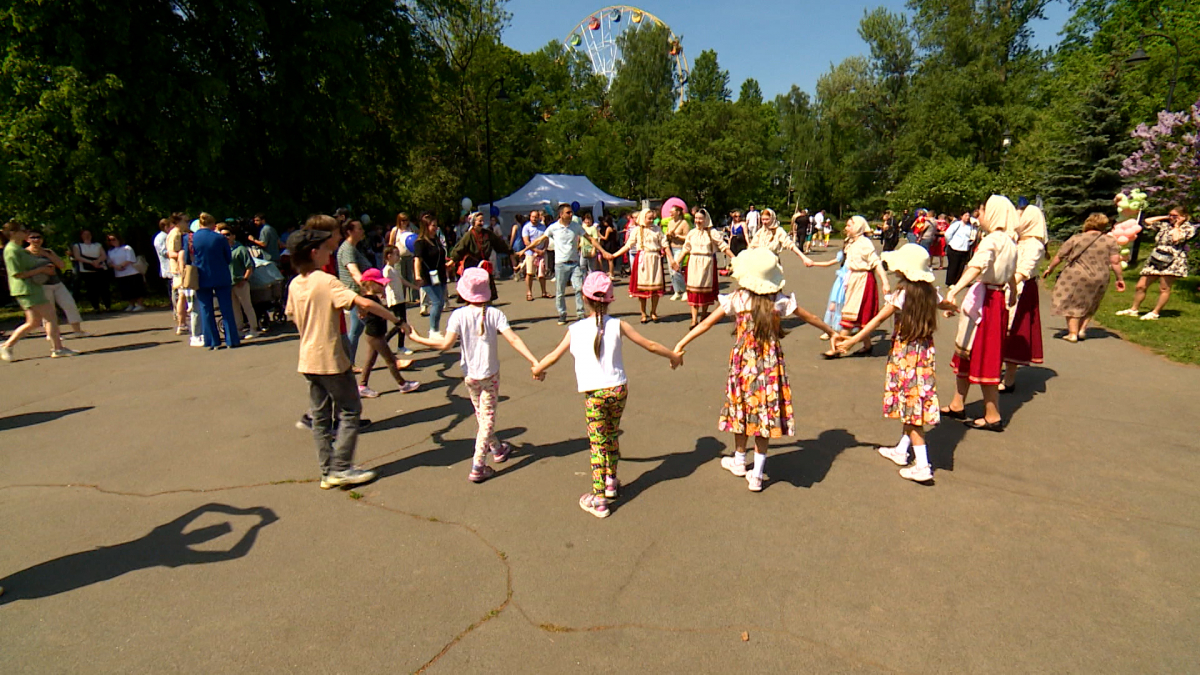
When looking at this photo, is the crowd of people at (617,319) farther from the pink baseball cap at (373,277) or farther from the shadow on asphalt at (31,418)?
the shadow on asphalt at (31,418)

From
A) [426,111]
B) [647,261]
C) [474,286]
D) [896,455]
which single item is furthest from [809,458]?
[426,111]

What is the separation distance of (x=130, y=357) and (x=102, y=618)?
7.96 m

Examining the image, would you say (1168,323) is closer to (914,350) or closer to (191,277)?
(914,350)

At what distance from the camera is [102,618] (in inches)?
135

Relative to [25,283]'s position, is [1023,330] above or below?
below

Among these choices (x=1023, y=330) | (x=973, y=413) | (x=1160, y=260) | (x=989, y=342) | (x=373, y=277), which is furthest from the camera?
(x=1160, y=260)

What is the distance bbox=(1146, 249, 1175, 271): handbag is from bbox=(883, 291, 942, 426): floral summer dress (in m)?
9.24

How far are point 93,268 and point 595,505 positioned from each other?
48.5 feet

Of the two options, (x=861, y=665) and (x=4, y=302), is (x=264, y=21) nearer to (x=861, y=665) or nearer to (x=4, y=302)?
(x=4, y=302)

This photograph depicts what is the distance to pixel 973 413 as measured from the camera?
258 inches

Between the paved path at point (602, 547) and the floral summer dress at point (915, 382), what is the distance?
0.55 meters

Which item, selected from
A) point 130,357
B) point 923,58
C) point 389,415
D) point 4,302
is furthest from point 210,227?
point 923,58

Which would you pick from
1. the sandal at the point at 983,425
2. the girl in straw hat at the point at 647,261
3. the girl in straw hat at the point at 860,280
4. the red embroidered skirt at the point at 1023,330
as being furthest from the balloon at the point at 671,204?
the sandal at the point at 983,425

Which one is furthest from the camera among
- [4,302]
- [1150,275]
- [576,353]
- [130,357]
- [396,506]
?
[4,302]
